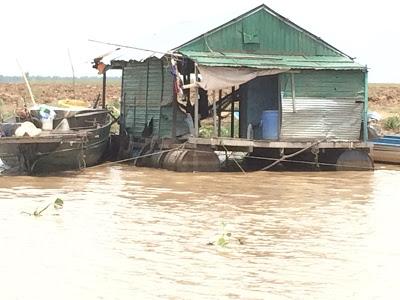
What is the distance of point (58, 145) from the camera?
17.1 m

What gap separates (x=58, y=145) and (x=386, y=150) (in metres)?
9.62

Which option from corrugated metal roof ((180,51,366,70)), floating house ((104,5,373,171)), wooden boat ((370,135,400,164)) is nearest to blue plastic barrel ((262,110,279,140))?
floating house ((104,5,373,171))

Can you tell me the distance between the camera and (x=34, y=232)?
10344 mm

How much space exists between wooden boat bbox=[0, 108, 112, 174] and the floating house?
181 centimetres

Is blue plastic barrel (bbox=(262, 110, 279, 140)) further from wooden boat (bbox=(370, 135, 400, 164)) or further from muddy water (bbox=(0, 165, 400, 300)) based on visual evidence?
wooden boat (bbox=(370, 135, 400, 164))

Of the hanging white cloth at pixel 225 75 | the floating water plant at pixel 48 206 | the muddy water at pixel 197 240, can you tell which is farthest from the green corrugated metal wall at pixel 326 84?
the floating water plant at pixel 48 206

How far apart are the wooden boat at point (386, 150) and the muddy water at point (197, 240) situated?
5071 mm

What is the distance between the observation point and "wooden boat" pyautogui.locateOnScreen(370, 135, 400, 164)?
21609 millimetres

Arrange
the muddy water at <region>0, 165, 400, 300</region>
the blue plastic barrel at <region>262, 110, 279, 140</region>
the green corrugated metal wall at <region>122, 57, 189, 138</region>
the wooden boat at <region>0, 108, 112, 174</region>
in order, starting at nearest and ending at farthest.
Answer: the muddy water at <region>0, 165, 400, 300</region> < the wooden boat at <region>0, 108, 112, 174</region> < the blue plastic barrel at <region>262, 110, 279, 140</region> < the green corrugated metal wall at <region>122, 57, 189, 138</region>

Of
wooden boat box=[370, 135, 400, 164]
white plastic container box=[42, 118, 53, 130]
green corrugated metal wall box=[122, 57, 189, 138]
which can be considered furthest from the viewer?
wooden boat box=[370, 135, 400, 164]

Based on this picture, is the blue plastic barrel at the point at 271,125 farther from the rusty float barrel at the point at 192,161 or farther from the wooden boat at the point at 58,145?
the wooden boat at the point at 58,145

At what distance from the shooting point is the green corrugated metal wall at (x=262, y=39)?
19.6 m

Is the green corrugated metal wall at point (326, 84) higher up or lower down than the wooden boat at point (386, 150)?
higher up

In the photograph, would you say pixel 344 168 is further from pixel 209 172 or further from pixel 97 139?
pixel 97 139
